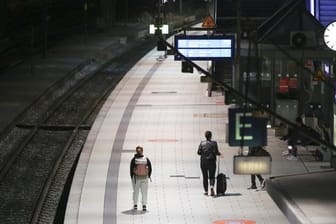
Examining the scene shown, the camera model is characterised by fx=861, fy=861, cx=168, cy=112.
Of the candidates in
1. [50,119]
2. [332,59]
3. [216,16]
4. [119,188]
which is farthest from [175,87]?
[119,188]

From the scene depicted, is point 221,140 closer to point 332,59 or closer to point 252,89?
point 252,89

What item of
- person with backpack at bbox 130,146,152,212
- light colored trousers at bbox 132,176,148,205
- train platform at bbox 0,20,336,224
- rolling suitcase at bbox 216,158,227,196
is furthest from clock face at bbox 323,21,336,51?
light colored trousers at bbox 132,176,148,205

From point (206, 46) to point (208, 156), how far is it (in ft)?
37.2

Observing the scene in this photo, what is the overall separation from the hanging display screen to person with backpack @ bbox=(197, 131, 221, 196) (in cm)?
1042

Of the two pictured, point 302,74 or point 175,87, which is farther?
point 175,87

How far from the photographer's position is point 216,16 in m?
35.7

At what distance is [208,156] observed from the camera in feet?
64.6

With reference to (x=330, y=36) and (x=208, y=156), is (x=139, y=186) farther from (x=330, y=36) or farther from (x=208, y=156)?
(x=330, y=36)

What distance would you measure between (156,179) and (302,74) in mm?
8135

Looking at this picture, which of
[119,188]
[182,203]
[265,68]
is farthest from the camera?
[265,68]

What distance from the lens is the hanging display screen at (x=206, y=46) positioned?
3012cm

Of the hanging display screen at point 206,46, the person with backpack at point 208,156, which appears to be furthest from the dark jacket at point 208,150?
the hanging display screen at point 206,46

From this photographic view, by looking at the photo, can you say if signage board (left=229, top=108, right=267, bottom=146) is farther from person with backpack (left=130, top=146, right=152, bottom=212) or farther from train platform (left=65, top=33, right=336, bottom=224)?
person with backpack (left=130, top=146, right=152, bottom=212)

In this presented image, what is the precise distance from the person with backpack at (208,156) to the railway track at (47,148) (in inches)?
140
